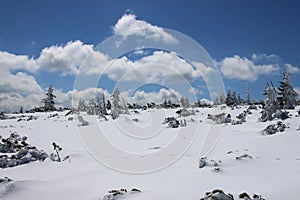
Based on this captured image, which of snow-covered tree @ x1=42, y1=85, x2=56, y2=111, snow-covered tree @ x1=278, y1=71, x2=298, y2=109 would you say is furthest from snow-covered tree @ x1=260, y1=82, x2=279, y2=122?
snow-covered tree @ x1=42, y1=85, x2=56, y2=111

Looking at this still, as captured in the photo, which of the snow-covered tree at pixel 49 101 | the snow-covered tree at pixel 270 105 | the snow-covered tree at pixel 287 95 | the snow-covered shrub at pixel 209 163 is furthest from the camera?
the snow-covered tree at pixel 49 101

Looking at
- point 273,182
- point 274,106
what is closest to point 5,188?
point 273,182

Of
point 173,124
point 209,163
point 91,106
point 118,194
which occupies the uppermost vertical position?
point 91,106

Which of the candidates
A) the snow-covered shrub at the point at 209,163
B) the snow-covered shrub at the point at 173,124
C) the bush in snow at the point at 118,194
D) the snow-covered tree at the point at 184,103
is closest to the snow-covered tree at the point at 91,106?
the snow-covered tree at the point at 184,103

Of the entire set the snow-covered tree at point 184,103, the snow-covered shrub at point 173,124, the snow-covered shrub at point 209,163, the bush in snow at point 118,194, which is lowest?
the bush in snow at point 118,194

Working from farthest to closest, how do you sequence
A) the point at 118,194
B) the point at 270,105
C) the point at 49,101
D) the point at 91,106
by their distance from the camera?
the point at 49,101 → the point at 91,106 → the point at 270,105 → the point at 118,194

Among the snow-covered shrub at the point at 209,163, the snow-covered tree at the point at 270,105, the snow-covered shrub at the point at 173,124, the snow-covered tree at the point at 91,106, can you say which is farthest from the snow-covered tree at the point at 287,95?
the snow-covered tree at the point at 91,106

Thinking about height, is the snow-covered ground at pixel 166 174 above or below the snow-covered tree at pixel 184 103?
below

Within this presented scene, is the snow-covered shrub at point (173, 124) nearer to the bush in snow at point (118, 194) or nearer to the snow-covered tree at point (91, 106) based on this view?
the bush in snow at point (118, 194)

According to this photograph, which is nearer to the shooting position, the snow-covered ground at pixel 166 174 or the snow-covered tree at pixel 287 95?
the snow-covered ground at pixel 166 174

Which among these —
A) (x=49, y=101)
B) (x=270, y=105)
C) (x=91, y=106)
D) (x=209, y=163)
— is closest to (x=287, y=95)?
(x=270, y=105)

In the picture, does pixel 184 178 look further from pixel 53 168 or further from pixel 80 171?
pixel 53 168

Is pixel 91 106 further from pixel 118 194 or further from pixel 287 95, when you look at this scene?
pixel 118 194

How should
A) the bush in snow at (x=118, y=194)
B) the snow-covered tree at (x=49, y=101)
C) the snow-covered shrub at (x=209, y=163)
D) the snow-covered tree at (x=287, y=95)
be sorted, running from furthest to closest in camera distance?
the snow-covered tree at (x=49, y=101), the snow-covered tree at (x=287, y=95), the snow-covered shrub at (x=209, y=163), the bush in snow at (x=118, y=194)
